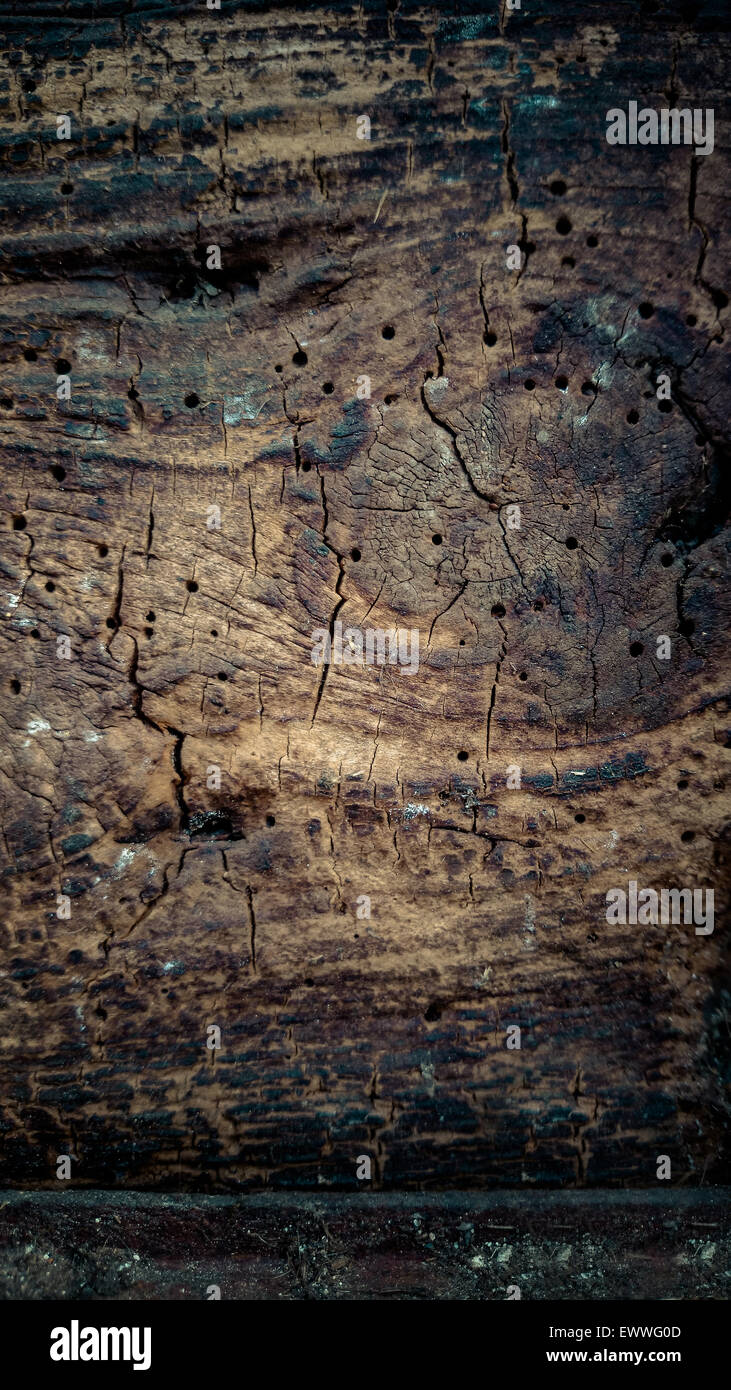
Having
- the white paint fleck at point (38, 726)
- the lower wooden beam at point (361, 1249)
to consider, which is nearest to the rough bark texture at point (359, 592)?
the white paint fleck at point (38, 726)

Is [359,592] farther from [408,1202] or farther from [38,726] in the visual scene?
[408,1202]

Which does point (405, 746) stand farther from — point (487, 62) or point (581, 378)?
point (487, 62)

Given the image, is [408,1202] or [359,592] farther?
[359,592]

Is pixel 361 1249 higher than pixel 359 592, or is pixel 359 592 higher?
pixel 359 592

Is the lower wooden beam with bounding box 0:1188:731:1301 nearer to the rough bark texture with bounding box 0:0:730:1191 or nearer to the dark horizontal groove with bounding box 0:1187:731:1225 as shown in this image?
the dark horizontal groove with bounding box 0:1187:731:1225

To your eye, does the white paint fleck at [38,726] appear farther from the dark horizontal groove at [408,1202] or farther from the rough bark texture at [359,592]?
the dark horizontal groove at [408,1202]

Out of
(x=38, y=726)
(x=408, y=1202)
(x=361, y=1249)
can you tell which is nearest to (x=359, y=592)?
(x=38, y=726)

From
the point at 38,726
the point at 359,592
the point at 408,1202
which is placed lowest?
the point at 408,1202

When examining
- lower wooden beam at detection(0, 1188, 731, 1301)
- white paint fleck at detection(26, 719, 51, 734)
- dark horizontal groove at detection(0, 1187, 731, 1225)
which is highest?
white paint fleck at detection(26, 719, 51, 734)

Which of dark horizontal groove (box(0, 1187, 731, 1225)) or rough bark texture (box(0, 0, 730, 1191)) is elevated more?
rough bark texture (box(0, 0, 730, 1191))

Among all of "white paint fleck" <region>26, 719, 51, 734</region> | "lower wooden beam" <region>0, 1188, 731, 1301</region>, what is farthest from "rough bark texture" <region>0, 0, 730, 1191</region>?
"lower wooden beam" <region>0, 1188, 731, 1301</region>
